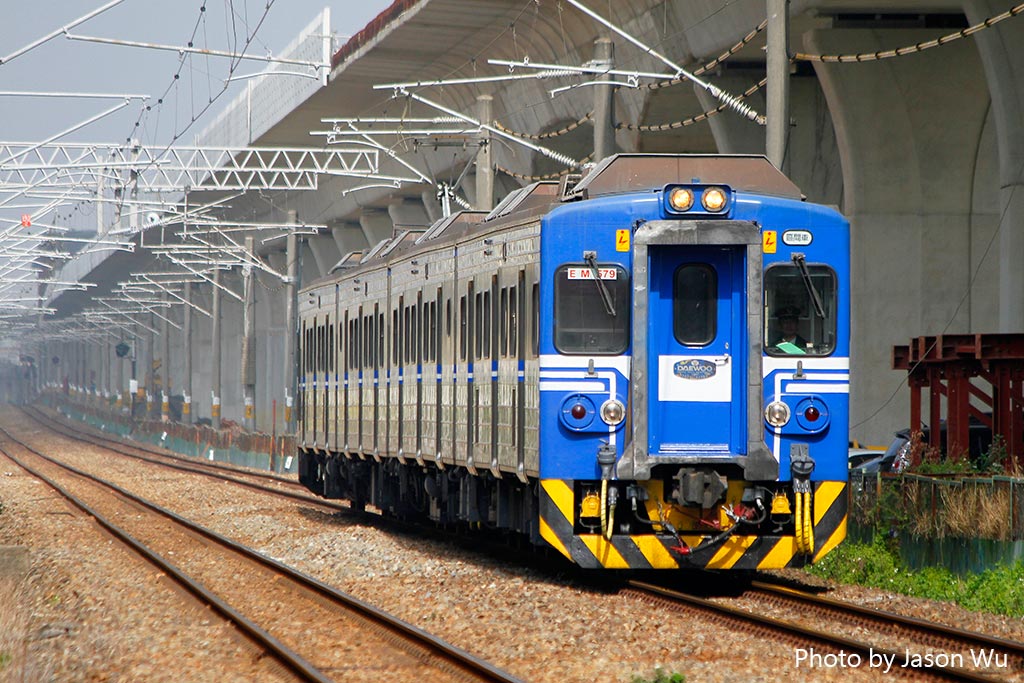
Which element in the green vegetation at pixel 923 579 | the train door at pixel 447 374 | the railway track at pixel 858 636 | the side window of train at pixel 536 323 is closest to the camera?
the railway track at pixel 858 636

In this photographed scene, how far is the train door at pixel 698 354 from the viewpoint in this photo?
557 inches

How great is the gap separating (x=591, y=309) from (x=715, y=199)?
1.40 meters

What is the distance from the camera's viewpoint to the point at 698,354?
14.2 meters

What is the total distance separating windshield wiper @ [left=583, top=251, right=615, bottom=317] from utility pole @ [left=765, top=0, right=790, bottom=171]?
17.8 feet

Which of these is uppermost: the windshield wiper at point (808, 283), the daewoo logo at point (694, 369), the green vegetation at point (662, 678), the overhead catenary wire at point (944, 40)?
the overhead catenary wire at point (944, 40)

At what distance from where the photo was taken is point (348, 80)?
1825 inches

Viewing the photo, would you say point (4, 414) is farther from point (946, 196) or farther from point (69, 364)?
point (946, 196)

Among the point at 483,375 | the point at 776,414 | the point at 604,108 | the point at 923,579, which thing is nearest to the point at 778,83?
the point at 483,375

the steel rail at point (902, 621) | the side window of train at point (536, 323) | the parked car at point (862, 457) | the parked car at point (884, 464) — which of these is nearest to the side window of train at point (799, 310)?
the side window of train at point (536, 323)

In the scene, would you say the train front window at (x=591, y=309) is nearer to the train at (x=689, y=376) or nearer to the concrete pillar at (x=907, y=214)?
the train at (x=689, y=376)

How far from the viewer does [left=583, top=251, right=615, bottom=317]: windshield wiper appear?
14250 millimetres

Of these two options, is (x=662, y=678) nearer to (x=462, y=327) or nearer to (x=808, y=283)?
(x=808, y=283)

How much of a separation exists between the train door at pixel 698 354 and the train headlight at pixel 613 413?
237 millimetres

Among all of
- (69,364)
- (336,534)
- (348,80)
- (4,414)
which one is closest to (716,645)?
(336,534)
